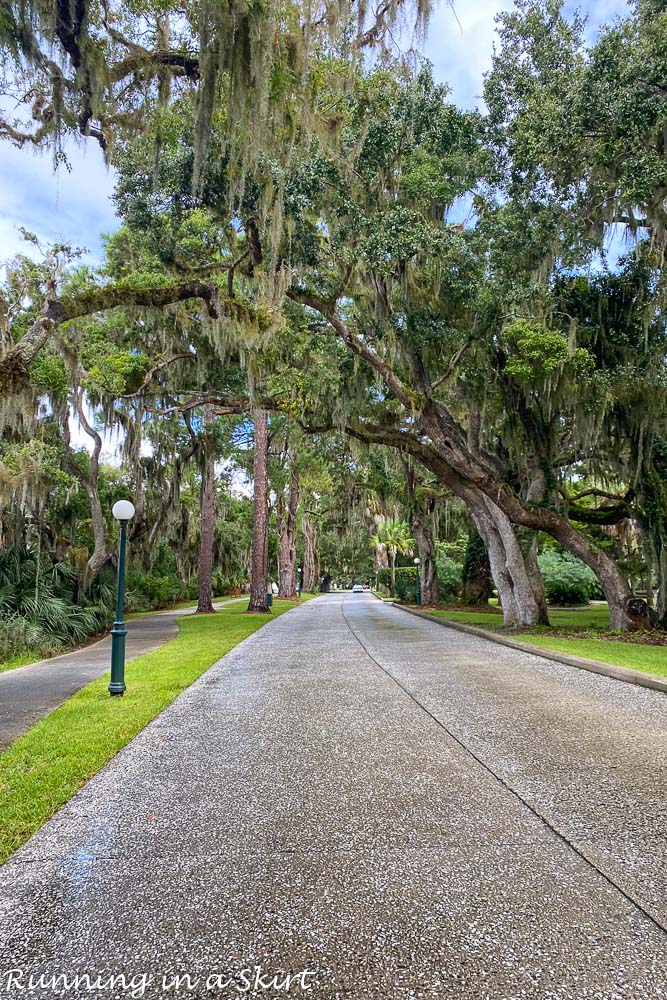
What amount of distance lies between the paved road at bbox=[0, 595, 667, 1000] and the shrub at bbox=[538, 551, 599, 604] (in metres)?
21.5

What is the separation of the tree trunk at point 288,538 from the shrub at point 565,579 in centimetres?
1273

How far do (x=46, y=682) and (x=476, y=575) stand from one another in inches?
770

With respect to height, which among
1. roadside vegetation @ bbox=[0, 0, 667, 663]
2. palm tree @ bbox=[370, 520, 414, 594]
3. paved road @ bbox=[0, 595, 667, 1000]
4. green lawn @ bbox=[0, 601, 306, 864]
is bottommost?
green lawn @ bbox=[0, 601, 306, 864]

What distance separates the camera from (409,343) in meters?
11.6

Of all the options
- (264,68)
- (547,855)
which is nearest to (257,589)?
(264,68)

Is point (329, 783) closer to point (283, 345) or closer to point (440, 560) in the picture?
point (283, 345)

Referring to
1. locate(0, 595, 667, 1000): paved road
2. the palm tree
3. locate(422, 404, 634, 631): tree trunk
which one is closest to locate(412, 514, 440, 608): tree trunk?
locate(422, 404, 634, 631): tree trunk

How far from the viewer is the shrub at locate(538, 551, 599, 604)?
25.4 metres

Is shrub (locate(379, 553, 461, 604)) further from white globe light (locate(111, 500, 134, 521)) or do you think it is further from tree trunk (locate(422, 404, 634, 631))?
white globe light (locate(111, 500, 134, 521))

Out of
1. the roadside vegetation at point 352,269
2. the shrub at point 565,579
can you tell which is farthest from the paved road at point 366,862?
the shrub at point 565,579

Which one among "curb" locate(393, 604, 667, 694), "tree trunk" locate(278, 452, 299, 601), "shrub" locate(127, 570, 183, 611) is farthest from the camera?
"tree trunk" locate(278, 452, 299, 601)

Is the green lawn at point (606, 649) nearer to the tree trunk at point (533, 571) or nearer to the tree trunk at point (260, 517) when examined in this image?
the tree trunk at point (533, 571)

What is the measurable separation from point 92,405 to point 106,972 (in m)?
14.8

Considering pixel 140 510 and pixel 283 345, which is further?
pixel 140 510
